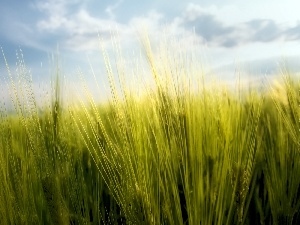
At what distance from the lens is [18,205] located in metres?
1.96

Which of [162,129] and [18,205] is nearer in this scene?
[162,129]

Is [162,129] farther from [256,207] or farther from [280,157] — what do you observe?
[256,207]

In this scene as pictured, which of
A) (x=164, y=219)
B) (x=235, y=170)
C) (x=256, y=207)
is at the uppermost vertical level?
(x=235, y=170)

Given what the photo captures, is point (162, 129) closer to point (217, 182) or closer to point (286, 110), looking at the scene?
point (217, 182)

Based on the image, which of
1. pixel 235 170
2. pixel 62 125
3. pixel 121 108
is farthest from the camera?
pixel 62 125

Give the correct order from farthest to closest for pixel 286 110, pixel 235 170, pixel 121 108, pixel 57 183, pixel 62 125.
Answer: pixel 286 110 → pixel 62 125 → pixel 57 183 → pixel 235 170 → pixel 121 108

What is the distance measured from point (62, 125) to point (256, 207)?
3.77 ft

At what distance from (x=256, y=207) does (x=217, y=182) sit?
3.28 ft

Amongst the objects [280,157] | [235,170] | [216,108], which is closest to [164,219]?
[235,170]

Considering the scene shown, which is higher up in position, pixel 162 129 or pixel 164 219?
pixel 162 129

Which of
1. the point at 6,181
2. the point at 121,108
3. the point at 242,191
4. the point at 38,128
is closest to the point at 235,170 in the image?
the point at 242,191

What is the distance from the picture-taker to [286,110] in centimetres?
225

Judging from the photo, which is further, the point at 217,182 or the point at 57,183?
the point at 57,183

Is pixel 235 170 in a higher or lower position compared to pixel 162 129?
lower
